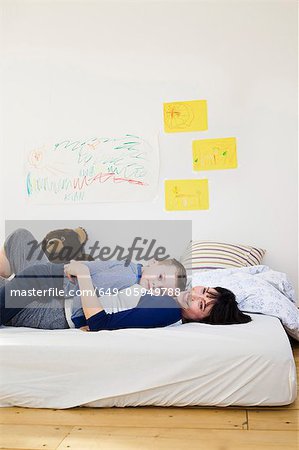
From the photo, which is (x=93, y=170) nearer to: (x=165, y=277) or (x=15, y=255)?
(x=15, y=255)

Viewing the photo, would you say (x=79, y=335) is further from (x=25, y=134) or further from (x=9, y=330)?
(x=25, y=134)

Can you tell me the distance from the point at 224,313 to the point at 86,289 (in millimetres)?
522

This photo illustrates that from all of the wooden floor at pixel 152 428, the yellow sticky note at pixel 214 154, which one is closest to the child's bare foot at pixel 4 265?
the wooden floor at pixel 152 428

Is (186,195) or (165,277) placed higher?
(186,195)

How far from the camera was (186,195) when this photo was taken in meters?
3.39

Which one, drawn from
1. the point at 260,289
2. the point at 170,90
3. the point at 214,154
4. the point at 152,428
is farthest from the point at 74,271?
the point at 170,90

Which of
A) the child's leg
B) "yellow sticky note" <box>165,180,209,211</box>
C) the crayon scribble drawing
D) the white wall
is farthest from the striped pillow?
the child's leg

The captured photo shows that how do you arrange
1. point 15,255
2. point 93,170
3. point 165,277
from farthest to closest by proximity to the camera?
1. point 93,170
2. point 15,255
3. point 165,277

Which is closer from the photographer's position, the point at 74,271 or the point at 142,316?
the point at 142,316

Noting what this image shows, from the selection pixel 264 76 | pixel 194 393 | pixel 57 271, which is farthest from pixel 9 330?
pixel 264 76

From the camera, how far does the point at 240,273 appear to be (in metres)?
2.86

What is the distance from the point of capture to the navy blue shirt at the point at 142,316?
6.84 feet

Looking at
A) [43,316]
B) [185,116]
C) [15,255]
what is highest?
[185,116]

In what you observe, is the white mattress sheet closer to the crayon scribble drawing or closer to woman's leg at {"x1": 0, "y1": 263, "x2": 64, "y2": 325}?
woman's leg at {"x1": 0, "y1": 263, "x2": 64, "y2": 325}
